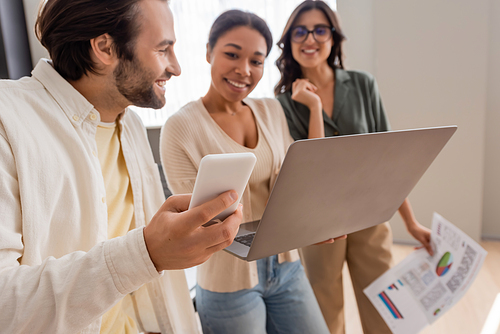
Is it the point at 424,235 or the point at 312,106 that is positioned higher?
the point at 312,106

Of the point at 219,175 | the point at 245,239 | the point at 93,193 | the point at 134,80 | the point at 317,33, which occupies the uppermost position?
the point at 317,33

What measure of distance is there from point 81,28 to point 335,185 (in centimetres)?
65

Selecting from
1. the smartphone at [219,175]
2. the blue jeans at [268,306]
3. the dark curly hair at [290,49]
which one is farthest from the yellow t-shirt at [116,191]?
the dark curly hair at [290,49]

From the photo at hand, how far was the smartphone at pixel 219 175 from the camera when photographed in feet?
1.43

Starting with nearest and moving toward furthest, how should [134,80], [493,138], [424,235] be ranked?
[134,80], [424,235], [493,138]

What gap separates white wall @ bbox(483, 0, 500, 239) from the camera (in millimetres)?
2449

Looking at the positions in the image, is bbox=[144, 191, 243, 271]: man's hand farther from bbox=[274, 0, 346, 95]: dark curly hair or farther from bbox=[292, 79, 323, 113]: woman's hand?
bbox=[274, 0, 346, 95]: dark curly hair

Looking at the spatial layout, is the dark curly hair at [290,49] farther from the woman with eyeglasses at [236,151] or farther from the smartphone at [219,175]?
Answer: the smartphone at [219,175]

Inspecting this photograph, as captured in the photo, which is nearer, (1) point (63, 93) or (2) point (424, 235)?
(1) point (63, 93)

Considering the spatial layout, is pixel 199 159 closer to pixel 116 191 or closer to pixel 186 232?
pixel 116 191

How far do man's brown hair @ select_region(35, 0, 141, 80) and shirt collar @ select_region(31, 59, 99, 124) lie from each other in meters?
0.04

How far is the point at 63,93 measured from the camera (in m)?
0.76

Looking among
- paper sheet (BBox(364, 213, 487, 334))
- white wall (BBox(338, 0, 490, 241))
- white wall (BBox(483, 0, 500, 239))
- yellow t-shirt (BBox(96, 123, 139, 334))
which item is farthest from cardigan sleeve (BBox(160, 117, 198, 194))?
white wall (BBox(483, 0, 500, 239))

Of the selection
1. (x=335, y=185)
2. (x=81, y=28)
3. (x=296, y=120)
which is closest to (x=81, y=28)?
(x=81, y=28)
